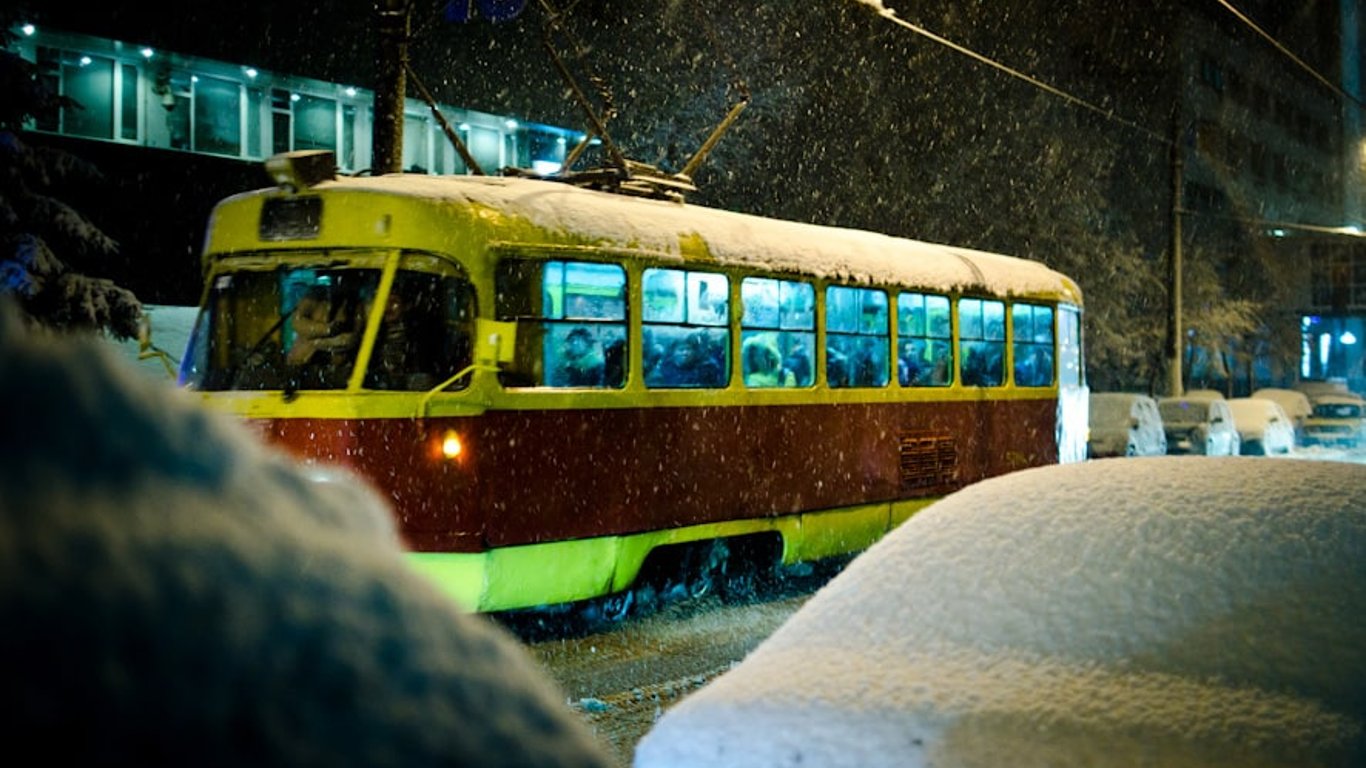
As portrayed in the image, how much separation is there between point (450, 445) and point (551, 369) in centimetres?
93

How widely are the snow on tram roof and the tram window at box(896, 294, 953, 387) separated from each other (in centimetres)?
20

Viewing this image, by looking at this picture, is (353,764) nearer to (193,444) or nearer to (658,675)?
(193,444)

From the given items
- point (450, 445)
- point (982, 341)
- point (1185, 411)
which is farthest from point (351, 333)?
point (1185, 411)

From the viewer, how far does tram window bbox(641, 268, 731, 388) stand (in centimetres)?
914

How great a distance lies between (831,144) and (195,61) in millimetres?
12632

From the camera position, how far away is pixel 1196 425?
25125mm

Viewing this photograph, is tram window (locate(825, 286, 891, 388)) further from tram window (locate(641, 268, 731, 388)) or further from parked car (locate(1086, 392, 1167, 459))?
parked car (locate(1086, 392, 1167, 459))

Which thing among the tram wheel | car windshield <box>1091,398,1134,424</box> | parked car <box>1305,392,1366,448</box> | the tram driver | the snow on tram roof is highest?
the snow on tram roof

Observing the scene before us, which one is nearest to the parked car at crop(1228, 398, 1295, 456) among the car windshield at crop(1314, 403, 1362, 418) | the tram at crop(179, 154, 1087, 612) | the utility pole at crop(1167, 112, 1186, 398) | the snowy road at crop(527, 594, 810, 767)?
the utility pole at crop(1167, 112, 1186, 398)

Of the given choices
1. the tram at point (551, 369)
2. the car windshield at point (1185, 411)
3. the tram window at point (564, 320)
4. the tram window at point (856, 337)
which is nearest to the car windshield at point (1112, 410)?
the car windshield at point (1185, 411)

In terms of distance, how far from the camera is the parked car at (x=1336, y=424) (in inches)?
1288

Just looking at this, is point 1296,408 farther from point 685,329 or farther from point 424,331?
point 424,331

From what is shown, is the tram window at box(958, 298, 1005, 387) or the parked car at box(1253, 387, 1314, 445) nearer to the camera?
the tram window at box(958, 298, 1005, 387)

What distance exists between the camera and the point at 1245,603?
374cm
